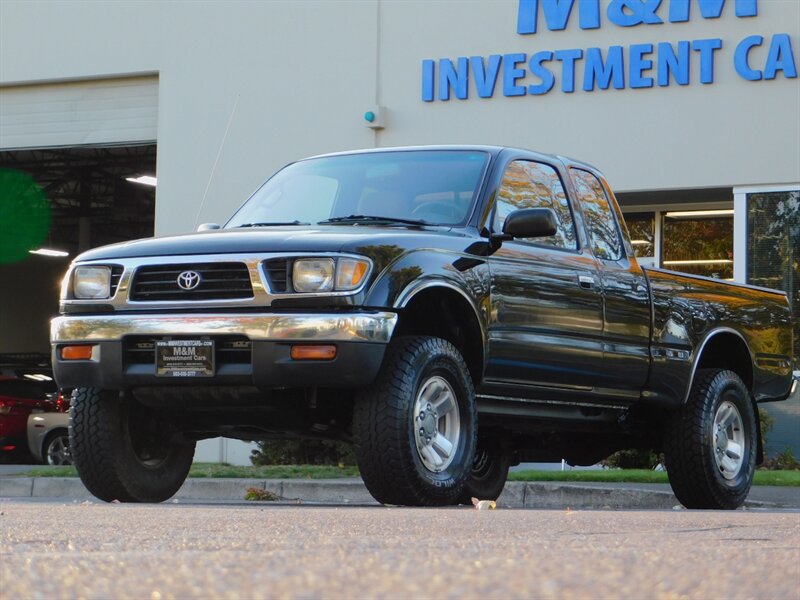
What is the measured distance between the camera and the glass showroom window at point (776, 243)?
16.3 m

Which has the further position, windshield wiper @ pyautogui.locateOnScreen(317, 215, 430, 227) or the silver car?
the silver car

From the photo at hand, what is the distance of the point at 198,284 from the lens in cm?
710

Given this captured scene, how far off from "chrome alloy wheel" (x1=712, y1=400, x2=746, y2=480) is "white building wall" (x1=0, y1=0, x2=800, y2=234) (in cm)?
734

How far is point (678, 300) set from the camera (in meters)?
9.08

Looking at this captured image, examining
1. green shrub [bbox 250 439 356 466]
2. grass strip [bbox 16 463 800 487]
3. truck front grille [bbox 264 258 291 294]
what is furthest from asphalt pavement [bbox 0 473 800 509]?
truck front grille [bbox 264 258 291 294]

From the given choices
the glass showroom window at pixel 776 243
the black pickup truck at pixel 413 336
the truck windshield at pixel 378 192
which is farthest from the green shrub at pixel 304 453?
the truck windshield at pixel 378 192

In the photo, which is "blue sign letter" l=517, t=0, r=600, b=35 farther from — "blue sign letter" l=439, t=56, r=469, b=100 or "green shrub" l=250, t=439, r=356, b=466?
"green shrub" l=250, t=439, r=356, b=466

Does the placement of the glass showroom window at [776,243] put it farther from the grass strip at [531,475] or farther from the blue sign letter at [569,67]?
the grass strip at [531,475]

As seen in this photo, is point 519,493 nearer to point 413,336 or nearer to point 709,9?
point 413,336

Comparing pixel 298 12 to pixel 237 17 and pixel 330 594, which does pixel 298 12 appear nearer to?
pixel 237 17

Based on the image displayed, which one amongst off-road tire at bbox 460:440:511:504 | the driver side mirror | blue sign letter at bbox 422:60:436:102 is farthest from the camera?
blue sign letter at bbox 422:60:436:102

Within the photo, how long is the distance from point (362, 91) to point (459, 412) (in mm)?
11156

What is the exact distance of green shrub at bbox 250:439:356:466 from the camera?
46.4ft

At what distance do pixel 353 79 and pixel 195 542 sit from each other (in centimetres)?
1401
